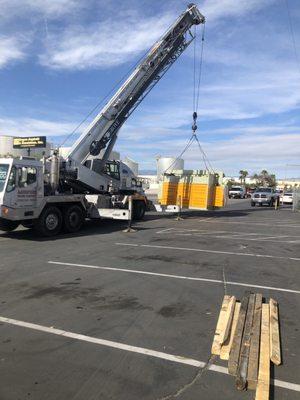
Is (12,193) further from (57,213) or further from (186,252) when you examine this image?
(186,252)

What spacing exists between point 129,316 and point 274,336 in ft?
6.95

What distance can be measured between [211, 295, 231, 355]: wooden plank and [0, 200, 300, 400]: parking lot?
4.5 inches

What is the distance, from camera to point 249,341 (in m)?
5.33

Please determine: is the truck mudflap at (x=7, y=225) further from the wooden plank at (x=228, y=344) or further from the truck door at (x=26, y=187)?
the wooden plank at (x=228, y=344)

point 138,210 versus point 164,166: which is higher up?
point 164,166

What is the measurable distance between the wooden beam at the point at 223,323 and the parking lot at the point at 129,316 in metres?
0.12

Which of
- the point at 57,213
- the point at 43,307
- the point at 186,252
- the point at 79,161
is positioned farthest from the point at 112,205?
the point at 43,307

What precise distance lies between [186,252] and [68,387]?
28.5 feet

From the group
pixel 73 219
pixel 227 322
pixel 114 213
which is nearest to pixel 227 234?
pixel 114 213

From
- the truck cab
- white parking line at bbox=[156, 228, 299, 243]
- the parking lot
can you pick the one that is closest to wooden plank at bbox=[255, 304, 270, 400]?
the parking lot

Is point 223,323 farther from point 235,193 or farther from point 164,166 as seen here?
point 235,193

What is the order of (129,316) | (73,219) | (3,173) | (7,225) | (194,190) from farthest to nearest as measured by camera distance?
(194,190)
(73,219)
(7,225)
(3,173)
(129,316)

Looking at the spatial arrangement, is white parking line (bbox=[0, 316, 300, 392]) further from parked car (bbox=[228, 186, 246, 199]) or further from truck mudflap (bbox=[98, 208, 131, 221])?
parked car (bbox=[228, 186, 246, 199])

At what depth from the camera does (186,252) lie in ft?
42.3
